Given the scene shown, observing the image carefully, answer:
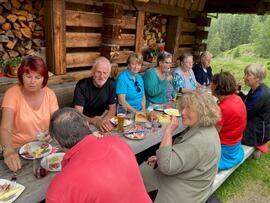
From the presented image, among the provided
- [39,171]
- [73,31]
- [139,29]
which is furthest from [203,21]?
[39,171]

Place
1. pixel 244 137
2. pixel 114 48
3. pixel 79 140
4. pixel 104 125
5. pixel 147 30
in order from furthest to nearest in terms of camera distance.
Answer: pixel 147 30, pixel 114 48, pixel 244 137, pixel 104 125, pixel 79 140

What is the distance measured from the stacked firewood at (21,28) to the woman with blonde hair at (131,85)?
1325 millimetres

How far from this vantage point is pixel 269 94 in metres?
3.21

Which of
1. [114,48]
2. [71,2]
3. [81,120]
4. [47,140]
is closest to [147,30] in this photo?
[114,48]

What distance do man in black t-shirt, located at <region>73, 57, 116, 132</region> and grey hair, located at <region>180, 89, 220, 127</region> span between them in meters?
1.12

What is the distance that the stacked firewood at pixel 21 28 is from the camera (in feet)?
10.3

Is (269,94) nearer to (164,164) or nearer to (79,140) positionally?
(164,164)

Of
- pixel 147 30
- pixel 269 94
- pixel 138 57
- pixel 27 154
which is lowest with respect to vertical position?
pixel 27 154

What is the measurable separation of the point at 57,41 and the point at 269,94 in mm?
3070

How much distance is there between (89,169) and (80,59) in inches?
122

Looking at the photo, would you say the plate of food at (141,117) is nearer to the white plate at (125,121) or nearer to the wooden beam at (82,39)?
the white plate at (125,121)

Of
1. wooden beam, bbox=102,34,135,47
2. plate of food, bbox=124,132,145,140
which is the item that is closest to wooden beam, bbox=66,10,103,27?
wooden beam, bbox=102,34,135,47

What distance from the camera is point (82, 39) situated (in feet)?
12.7

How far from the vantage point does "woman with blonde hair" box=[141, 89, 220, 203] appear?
1725 millimetres
